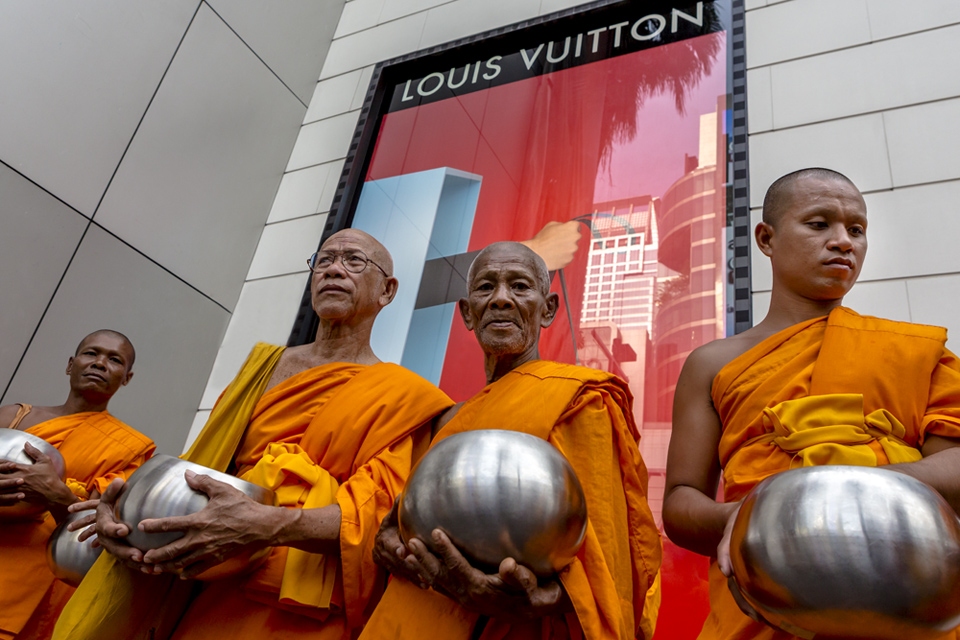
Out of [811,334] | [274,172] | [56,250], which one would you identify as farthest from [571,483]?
[274,172]

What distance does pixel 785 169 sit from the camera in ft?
12.3

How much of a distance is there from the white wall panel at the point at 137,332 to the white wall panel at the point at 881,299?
4.49 metres

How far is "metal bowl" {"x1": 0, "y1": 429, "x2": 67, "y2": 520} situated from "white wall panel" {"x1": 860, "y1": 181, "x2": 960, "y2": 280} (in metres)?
3.87

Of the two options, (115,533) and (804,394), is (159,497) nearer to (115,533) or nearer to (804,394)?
(115,533)

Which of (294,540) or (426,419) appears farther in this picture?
Answer: (426,419)

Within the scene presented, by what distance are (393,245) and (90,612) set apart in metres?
3.28

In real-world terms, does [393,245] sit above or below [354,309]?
above

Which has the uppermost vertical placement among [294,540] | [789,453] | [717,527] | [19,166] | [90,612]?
[19,166]

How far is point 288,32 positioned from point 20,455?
4.96m

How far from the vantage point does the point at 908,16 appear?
3918 mm

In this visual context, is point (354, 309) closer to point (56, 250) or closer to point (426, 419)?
point (426, 419)

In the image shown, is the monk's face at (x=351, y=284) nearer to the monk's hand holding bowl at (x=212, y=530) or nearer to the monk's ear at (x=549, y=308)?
the monk's ear at (x=549, y=308)

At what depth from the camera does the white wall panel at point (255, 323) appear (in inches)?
204

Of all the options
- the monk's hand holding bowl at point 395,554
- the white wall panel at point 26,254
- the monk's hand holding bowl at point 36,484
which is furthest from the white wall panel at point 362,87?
the monk's hand holding bowl at point 395,554
